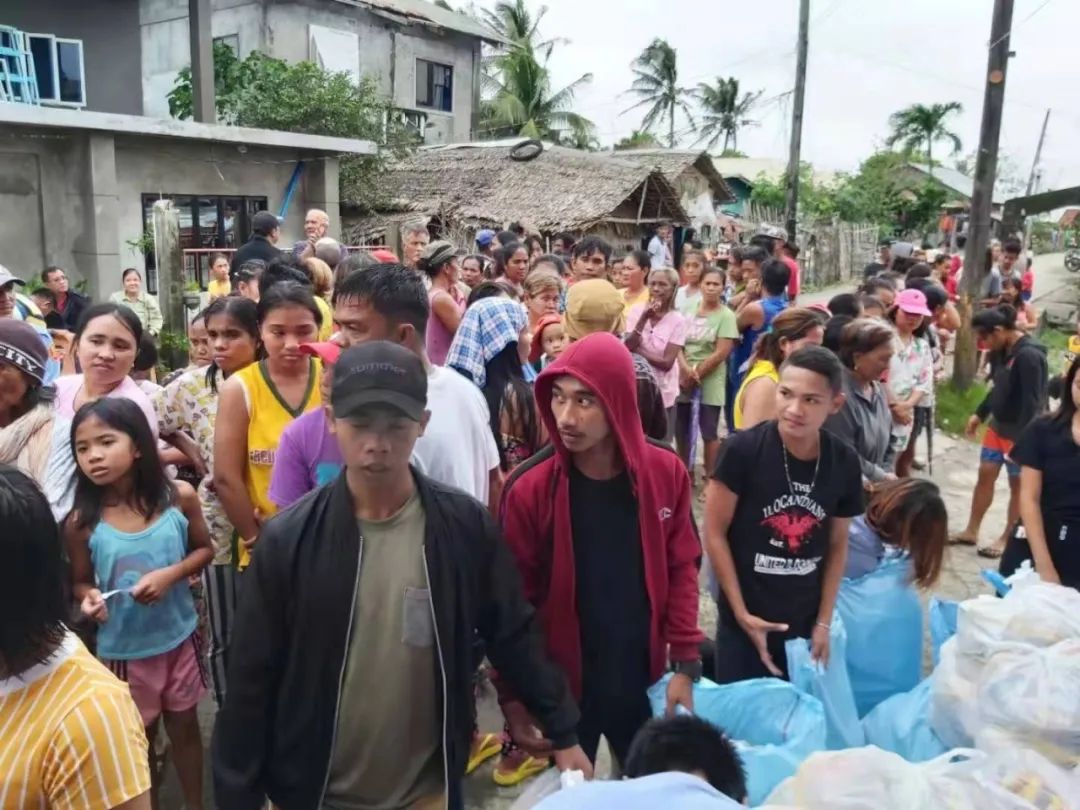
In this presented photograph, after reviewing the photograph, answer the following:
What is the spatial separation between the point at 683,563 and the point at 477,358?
1532mm

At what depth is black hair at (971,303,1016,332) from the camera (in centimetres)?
575

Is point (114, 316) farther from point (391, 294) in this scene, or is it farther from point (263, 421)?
A: point (391, 294)

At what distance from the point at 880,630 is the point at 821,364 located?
116cm

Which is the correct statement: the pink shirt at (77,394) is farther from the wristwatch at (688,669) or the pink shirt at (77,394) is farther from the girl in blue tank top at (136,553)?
the wristwatch at (688,669)

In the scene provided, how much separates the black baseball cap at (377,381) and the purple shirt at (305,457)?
0.59 meters

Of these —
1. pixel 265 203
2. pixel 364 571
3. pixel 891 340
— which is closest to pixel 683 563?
pixel 364 571

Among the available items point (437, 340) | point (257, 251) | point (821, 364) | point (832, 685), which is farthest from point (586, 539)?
point (257, 251)

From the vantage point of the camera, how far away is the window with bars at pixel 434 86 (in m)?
25.8

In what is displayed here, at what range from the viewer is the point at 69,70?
16.7 m

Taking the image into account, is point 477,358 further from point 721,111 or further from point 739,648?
point 721,111

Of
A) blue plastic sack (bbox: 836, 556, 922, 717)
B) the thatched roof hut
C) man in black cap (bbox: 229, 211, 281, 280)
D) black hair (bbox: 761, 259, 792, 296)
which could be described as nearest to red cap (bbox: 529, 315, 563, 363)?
blue plastic sack (bbox: 836, 556, 922, 717)

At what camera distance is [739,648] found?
311 centimetres

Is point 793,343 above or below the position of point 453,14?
below

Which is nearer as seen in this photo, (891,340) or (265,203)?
(891,340)
